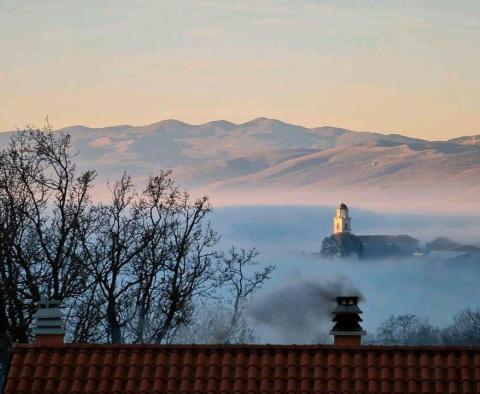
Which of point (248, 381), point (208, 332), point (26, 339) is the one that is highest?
point (208, 332)

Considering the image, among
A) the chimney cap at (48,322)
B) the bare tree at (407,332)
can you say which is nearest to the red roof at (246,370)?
the chimney cap at (48,322)

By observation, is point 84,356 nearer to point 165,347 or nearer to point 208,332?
point 165,347

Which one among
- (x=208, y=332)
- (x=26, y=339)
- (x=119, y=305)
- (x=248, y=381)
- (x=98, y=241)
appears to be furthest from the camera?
(x=208, y=332)

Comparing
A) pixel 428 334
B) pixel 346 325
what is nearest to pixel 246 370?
pixel 346 325

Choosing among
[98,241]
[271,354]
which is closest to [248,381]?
[271,354]

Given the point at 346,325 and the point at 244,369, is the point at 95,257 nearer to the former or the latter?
the point at 346,325

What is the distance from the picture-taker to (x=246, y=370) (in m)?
20.7

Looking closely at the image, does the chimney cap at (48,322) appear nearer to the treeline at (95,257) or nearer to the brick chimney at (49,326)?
the brick chimney at (49,326)

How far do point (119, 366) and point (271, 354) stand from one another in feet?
6.66

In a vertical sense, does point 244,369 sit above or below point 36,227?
below

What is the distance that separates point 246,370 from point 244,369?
0.03m

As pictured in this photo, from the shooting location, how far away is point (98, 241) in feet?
143

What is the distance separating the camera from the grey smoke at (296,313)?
7319cm

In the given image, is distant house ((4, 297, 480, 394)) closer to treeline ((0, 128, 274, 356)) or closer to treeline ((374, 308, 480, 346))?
treeline ((0, 128, 274, 356))
